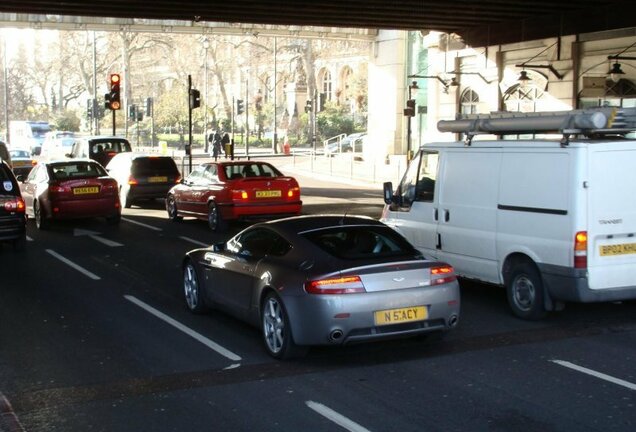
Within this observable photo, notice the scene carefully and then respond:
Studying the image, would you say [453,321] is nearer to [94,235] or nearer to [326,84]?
[94,235]

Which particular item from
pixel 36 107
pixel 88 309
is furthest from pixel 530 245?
pixel 36 107

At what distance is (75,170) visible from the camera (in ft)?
63.1

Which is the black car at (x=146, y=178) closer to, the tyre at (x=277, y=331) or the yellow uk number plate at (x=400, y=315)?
the tyre at (x=277, y=331)

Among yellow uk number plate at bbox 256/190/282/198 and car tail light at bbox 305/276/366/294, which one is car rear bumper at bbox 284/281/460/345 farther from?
yellow uk number plate at bbox 256/190/282/198

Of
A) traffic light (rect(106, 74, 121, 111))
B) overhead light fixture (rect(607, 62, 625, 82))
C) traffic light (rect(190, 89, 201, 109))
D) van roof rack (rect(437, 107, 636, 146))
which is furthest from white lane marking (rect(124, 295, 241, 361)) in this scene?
traffic light (rect(106, 74, 121, 111))

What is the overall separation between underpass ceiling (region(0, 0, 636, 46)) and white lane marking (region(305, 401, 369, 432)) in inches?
664

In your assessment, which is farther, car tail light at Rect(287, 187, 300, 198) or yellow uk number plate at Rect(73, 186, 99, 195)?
yellow uk number plate at Rect(73, 186, 99, 195)

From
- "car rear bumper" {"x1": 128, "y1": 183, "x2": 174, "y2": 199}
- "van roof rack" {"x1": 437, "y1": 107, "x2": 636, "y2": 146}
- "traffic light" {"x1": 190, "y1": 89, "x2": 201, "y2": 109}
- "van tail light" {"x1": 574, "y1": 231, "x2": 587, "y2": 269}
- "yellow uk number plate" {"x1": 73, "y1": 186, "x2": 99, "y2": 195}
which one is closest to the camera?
"van tail light" {"x1": 574, "y1": 231, "x2": 587, "y2": 269}

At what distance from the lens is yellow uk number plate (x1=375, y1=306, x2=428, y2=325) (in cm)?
758

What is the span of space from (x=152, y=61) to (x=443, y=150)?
83.5m

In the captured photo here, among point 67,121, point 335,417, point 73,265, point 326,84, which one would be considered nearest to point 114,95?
point 73,265

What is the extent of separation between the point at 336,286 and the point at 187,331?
2253mm

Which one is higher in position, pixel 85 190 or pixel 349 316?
pixel 85 190

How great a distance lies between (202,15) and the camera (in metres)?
Answer: 25.8
